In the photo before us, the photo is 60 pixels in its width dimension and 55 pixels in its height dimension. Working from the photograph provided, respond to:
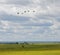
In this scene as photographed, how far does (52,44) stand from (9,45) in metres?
7.58

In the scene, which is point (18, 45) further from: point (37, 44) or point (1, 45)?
point (37, 44)

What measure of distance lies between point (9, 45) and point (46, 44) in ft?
20.5

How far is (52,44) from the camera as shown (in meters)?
44.2

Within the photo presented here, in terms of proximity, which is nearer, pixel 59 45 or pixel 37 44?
pixel 59 45

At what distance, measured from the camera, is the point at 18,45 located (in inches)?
1526

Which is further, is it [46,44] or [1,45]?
[46,44]

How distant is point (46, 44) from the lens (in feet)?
142

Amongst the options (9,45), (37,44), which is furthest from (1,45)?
(37,44)

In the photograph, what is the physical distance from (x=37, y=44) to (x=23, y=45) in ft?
20.9

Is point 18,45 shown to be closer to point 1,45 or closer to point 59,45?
point 1,45

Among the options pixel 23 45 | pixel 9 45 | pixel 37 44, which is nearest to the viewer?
pixel 23 45

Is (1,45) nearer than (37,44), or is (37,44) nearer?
(1,45)

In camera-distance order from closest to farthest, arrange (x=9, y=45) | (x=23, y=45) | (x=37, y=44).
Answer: (x=23, y=45) → (x=9, y=45) → (x=37, y=44)

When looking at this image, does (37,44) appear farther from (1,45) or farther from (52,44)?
(1,45)
